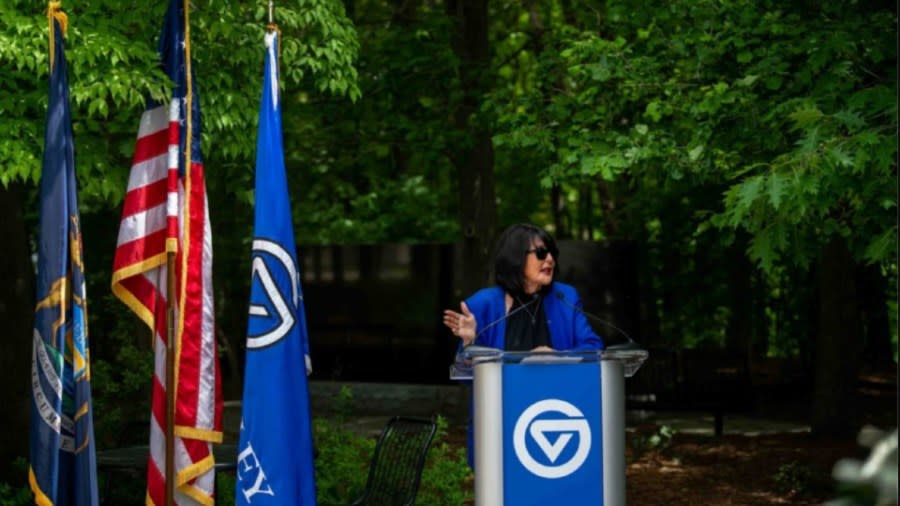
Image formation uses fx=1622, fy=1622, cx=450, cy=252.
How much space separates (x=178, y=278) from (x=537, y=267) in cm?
179

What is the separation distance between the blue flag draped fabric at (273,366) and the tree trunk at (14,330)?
4.51 metres

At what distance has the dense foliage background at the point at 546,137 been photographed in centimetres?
904

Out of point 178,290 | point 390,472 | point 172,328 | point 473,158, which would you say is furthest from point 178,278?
point 473,158

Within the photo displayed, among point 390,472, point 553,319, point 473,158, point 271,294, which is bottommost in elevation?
point 390,472

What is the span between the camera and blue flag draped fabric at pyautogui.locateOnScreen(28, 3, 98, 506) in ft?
25.0

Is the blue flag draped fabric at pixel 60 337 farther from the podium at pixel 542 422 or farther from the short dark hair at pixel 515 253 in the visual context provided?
the podium at pixel 542 422

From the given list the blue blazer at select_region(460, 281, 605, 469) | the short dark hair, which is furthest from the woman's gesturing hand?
the short dark hair

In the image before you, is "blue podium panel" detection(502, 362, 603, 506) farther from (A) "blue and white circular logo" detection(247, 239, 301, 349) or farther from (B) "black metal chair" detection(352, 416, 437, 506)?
(B) "black metal chair" detection(352, 416, 437, 506)

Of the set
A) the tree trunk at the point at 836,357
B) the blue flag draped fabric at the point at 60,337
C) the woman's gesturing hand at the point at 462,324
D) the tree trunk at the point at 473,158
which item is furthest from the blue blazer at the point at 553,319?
the tree trunk at the point at 473,158

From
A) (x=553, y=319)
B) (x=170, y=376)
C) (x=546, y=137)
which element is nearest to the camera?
(x=553, y=319)

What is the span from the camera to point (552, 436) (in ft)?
20.6

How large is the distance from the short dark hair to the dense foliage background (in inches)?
64.7

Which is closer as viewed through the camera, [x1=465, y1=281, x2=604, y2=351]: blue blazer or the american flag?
[x1=465, y1=281, x2=604, y2=351]: blue blazer

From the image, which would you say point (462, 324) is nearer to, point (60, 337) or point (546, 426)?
point (546, 426)
